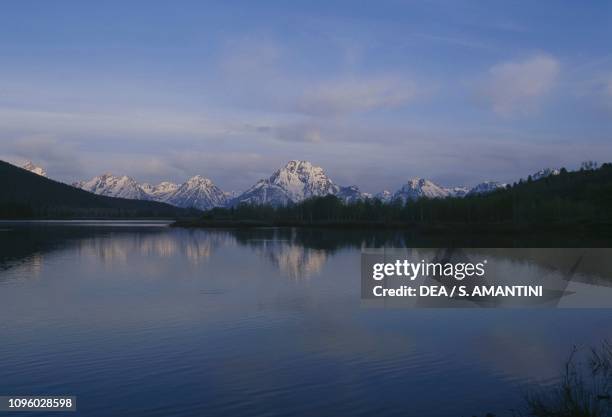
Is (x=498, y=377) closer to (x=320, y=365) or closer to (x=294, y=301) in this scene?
(x=320, y=365)

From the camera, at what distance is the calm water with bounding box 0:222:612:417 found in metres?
17.3

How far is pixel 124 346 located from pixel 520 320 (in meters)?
20.2

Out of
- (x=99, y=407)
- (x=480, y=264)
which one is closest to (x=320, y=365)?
(x=99, y=407)

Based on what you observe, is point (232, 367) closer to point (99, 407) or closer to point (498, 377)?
point (99, 407)

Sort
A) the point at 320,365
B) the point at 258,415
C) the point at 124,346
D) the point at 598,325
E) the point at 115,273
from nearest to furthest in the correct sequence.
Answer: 1. the point at 258,415
2. the point at 320,365
3. the point at 124,346
4. the point at 598,325
5. the point at 115,273

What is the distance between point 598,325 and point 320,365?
16.3 metres

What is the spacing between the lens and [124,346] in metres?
23.7

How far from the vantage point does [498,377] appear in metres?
19.7

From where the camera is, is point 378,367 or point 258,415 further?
point 378,367

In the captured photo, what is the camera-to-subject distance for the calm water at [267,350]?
1734 centimetres

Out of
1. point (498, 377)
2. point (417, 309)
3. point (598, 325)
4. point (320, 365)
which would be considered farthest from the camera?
point (417, 309)

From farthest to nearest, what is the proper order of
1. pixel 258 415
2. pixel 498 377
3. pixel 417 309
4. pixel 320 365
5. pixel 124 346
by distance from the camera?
pixel 417 309, pixel 124 346, pixel 320 365, pixel 498 377, pixel 258 415

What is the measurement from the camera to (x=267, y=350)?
23266 millimetres

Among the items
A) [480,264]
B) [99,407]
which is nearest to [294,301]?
[99,407]
